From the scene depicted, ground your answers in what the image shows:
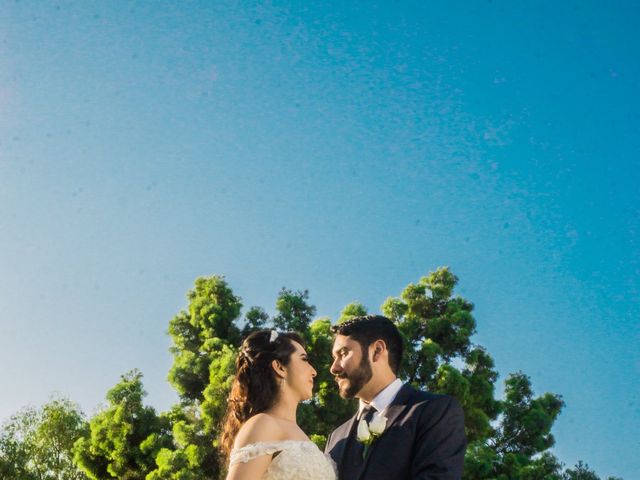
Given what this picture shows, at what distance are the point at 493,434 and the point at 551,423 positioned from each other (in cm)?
187

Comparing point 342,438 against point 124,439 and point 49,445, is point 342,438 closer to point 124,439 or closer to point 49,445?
point 124,439

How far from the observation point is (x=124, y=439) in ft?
55.8

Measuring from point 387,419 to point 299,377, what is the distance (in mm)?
843

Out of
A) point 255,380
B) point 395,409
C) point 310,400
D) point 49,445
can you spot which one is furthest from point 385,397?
point 49,445

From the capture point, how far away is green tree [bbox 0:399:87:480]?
29.0 metres

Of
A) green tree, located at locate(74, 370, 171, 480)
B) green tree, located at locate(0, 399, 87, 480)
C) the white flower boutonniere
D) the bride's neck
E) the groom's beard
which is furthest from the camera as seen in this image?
green tree, located at locate(0, 399, 87, 480)

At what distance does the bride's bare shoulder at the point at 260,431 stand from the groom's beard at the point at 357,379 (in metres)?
0.51

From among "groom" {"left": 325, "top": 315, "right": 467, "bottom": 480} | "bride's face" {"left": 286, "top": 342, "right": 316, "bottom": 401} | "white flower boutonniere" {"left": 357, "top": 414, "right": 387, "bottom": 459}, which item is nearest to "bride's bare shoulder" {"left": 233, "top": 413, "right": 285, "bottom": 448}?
"bride's face" {"left": 286, "top": 342, "right": 316, "bottom": 401}

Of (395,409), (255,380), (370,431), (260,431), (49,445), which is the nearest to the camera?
(370,431)

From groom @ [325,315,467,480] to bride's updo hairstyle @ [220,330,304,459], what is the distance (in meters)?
0.51

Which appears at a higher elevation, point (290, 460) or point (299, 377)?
point (299, 377)

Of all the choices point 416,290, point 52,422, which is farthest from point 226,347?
point 52,422

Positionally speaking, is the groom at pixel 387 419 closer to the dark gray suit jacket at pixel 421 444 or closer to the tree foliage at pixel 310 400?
the dark gray suit jacket at pixel 421 444

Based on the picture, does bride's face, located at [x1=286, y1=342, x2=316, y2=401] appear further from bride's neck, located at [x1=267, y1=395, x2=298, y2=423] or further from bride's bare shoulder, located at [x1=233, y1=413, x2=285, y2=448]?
bride's bare shoulder, located at [x1=233, y1=413, x2=285, y2=448]
